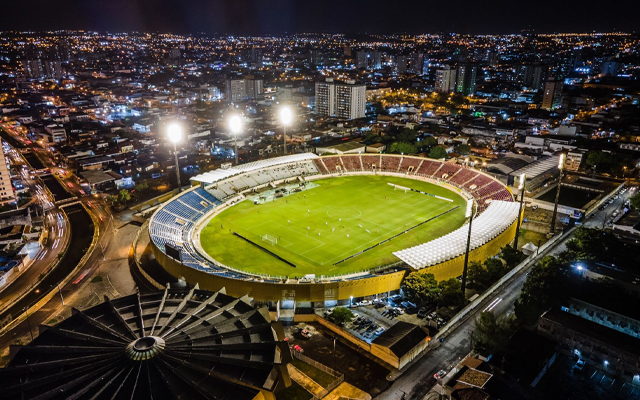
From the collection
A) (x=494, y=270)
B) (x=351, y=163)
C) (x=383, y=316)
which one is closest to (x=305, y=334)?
(x=383, y=316)

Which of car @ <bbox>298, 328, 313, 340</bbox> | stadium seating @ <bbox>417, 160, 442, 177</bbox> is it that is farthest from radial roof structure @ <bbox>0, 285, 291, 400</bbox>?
stadium seating @ <bbox>417, 160, 442, 177</bbox>

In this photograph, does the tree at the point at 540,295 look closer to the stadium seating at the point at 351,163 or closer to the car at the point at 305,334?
the car at the point at 305,334

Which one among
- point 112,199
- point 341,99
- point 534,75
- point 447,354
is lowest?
point 112,199

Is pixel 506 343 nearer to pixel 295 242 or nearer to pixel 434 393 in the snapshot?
pixel 434 393

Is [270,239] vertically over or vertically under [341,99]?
under

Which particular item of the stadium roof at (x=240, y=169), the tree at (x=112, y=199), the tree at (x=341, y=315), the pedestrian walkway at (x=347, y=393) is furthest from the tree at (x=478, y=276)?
the tree at (x=112, y=199)

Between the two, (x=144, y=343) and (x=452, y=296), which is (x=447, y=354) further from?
(x=144, y=343)

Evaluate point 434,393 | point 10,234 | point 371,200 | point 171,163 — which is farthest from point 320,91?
point 434,393
